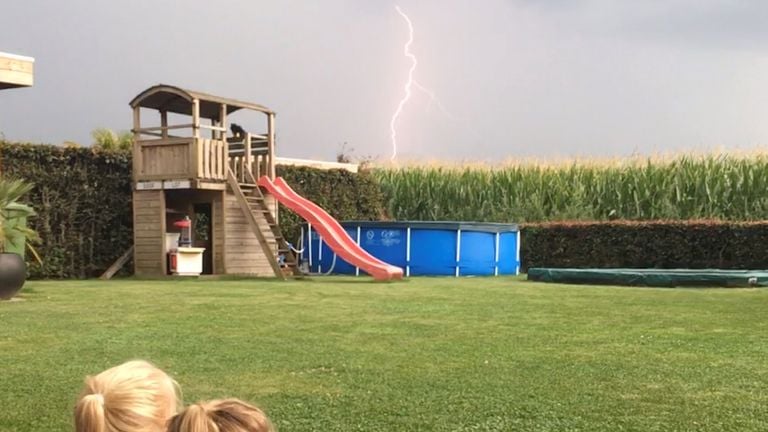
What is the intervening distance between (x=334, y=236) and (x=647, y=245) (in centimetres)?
620

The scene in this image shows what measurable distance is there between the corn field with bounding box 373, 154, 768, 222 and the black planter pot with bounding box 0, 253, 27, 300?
13031mm

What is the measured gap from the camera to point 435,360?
5293 millimetres

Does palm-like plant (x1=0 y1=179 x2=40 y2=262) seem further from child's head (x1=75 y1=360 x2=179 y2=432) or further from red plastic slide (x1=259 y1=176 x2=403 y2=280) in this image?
child's head (x1=75 y1=360 x2=179 y2=432)

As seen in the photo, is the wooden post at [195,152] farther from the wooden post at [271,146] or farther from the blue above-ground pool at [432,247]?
the blue above-ground pool at [432,247]

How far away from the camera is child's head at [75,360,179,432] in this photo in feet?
6.18

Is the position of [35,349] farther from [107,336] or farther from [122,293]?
[122,293]

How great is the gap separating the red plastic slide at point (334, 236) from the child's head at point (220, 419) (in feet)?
38.5

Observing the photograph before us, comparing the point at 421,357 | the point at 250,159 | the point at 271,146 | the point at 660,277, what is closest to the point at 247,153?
the point at 250,159

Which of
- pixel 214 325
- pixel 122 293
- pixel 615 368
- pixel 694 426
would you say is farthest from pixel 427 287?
pixel 694 426

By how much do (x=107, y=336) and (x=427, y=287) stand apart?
611 cm

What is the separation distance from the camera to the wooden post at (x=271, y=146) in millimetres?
16375

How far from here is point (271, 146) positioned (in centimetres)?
1638

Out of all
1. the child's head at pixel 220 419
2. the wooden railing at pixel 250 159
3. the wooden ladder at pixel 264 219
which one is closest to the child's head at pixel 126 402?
A: the child's head at pixel 220 419

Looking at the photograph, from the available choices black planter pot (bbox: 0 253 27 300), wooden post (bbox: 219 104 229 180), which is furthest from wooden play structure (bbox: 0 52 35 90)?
wooden post (bbox: 219 104 229 180)
